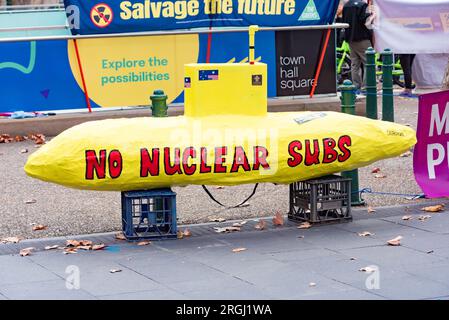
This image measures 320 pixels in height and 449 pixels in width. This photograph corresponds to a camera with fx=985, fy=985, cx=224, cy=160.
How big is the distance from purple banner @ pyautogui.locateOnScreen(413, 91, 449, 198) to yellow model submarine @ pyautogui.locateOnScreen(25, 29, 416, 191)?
2.48ft

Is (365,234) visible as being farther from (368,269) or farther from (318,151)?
(368,269)

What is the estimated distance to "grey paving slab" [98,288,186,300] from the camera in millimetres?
6354

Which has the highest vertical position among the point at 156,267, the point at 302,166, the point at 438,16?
the point at 438,16

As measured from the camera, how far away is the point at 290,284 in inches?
261

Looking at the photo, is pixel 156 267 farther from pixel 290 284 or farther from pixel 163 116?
pixel 163 116

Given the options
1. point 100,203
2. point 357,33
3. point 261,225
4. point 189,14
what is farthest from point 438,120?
point 357,33

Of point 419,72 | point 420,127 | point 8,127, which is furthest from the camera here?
A: point 419,72

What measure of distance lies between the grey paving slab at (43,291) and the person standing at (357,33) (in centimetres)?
1132

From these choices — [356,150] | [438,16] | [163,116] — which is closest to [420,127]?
[356,150]

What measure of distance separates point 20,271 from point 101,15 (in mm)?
6876

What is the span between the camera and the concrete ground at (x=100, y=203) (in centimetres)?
880

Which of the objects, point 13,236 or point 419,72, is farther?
point 419,72

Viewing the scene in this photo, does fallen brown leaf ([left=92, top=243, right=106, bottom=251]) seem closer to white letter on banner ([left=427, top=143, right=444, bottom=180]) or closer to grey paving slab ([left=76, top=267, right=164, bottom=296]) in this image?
grey paving slab ([left=76, top=267, right=164, bottom=296])
